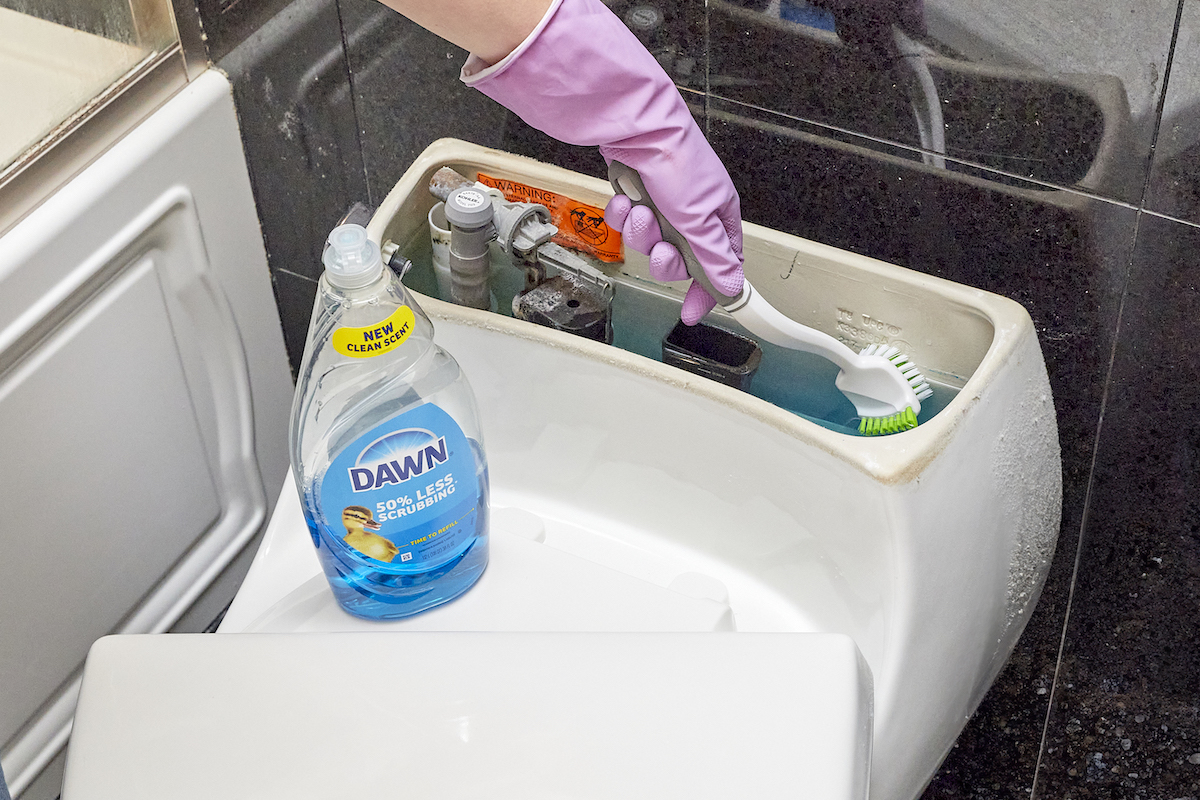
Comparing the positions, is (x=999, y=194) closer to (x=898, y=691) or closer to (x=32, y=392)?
(x=898, y=691)

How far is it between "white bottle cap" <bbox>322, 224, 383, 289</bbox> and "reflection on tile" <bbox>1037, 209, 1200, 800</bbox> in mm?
480

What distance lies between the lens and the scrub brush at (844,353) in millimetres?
811

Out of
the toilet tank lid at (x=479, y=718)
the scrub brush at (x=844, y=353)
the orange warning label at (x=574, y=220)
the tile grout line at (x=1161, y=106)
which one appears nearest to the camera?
the toilet tank lid at (x=479, y=718)

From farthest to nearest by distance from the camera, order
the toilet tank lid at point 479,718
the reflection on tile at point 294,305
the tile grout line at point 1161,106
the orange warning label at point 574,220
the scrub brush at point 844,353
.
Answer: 1. the reflection on tile at point 294,305
2. the orange warning label at point 574,220
3. the scrub brush at point 844,353
4. the tile grout line at point 1161,106
5. the toilet tank lid at point 479,718

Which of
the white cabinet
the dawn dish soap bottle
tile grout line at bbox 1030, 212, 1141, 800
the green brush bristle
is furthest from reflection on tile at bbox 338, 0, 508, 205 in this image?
tile grout line at bbox 1030, 212, 1141, 800

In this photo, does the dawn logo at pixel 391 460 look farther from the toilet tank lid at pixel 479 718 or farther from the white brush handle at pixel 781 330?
the white brush handle at pixel 781 330

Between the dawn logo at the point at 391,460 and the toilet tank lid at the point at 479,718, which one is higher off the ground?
the dawn logo at the point at 391,460

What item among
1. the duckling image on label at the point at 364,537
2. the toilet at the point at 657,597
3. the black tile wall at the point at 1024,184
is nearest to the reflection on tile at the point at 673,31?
the black tile wall at the point at 1024,184

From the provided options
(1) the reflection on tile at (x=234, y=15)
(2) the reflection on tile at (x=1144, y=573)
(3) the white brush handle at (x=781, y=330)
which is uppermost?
(1) the reflection on tile at (x=234, y=15)

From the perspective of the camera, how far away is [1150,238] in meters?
0.79

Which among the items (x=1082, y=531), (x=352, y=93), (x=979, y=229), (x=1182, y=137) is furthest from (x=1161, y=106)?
(x=352, y=93)

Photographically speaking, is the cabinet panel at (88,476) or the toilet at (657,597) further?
the cabinet panel at (88,476)

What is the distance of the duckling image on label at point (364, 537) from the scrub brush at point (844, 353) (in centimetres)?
26

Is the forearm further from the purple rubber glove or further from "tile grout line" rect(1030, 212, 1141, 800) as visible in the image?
"tile grout line" rect(1030, 212, 1141, 800)
